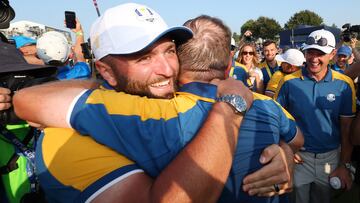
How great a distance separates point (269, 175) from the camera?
1.46 metres

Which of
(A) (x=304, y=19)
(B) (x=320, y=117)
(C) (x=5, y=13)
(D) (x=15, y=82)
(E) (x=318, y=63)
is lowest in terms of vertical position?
(B) (x=320, y=117)

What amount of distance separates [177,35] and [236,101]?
47 centimetres

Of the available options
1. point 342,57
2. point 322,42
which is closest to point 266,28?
point 342,57

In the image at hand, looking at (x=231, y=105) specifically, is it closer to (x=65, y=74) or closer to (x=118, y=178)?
(x=118, y=178)

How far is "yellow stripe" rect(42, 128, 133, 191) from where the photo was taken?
1134mm

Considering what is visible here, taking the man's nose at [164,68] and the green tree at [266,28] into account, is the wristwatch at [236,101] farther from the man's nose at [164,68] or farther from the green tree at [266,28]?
the green tree at [266,28]

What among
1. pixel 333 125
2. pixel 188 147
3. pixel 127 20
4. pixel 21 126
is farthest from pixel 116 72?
pixel 333 125

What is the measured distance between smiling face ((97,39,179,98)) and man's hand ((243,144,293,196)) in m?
0.56

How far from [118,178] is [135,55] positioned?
629 mm

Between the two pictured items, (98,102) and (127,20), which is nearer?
(98,102)

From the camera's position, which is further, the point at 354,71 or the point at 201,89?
the point at 354,71

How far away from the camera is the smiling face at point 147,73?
1472 mm

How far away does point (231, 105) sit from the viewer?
4.51 ft

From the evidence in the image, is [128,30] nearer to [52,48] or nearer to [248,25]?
[52,48]
